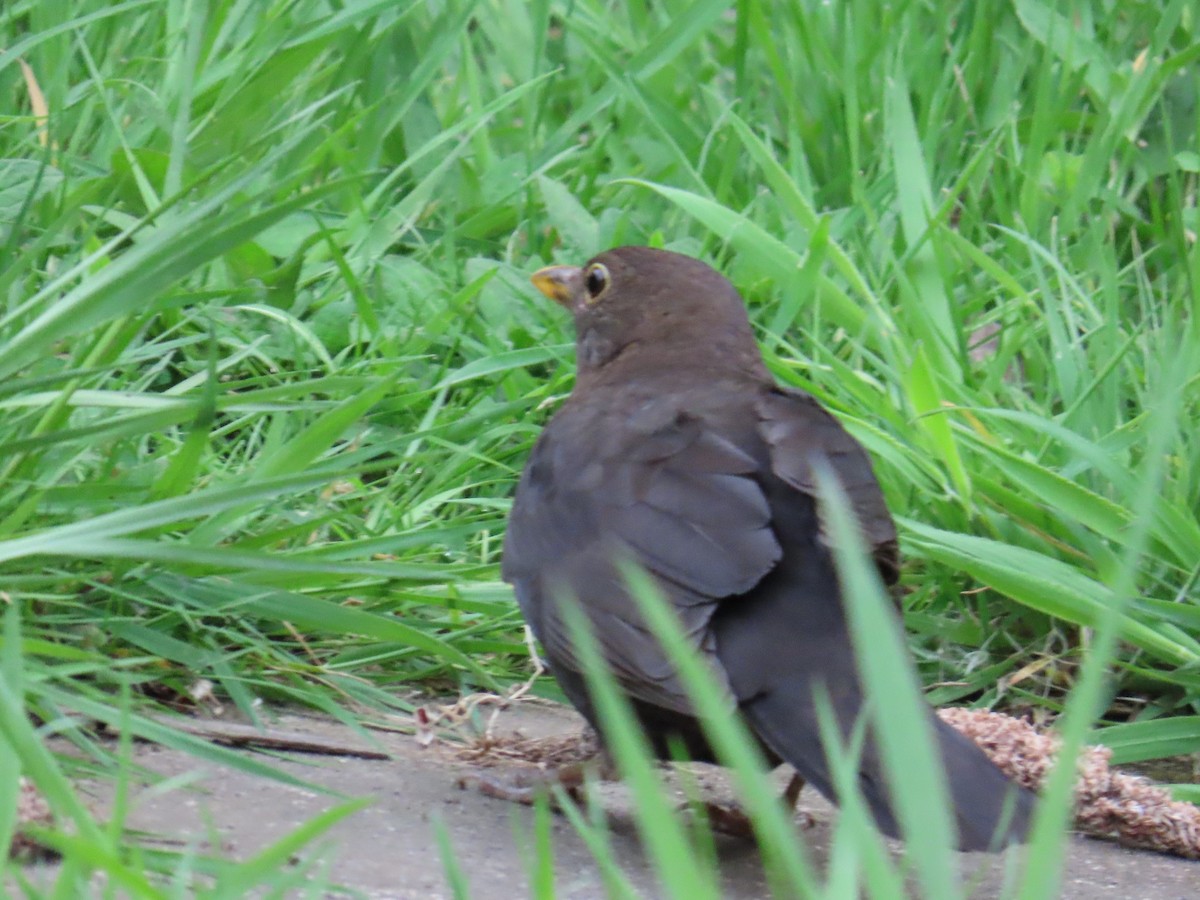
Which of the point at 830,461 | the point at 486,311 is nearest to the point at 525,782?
the point at 830,461

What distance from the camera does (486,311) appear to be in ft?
14.8

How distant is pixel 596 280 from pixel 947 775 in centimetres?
189

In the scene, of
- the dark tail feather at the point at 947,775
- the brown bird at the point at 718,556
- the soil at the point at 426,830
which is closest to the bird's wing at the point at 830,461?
the brown bird at the point at 718,556

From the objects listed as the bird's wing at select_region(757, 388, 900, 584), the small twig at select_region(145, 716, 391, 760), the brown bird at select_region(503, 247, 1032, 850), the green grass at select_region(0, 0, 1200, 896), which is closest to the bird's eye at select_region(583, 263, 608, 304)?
the green grass at select_region(0, 0, 1200, 896)

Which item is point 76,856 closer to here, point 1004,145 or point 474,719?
point 474,719

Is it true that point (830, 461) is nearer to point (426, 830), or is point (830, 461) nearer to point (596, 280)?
point (426, 830)

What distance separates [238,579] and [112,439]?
1.24ft

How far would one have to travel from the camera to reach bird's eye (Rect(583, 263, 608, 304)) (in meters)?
4.00

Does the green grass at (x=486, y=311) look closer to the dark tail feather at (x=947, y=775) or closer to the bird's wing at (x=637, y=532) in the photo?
the bird's wing at (x=637, y=532)

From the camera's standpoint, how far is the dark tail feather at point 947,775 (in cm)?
232

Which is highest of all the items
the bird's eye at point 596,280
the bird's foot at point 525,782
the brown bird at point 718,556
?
the bird's eye at point 596,280

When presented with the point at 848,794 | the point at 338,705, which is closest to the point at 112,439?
the point at 338,705

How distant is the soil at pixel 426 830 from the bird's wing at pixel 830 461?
54cm

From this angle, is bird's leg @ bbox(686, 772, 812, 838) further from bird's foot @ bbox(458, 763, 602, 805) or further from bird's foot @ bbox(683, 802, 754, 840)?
bird's foot @ bbox(458, 763, 602, 805)
